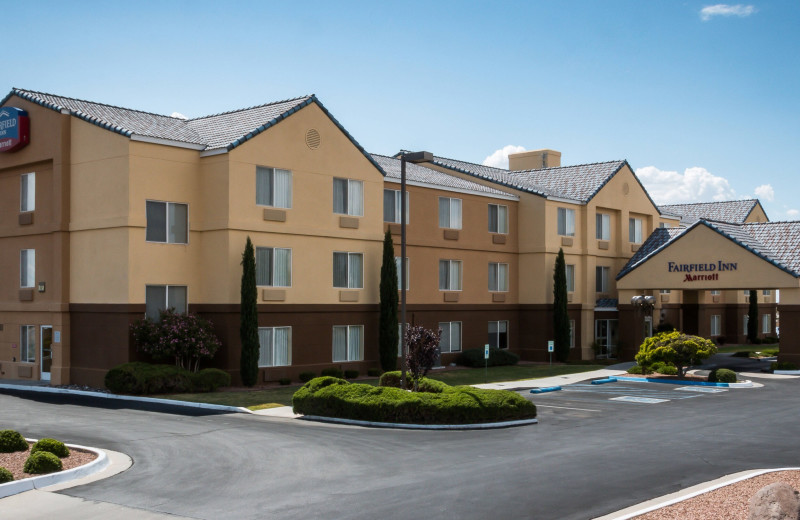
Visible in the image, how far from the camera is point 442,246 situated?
41094mm

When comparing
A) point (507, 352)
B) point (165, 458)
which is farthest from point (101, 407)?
point (507, 352)

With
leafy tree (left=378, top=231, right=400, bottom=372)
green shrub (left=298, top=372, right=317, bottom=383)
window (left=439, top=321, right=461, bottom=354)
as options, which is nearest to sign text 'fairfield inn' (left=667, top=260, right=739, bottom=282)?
window (left=439, top=321, right=461, bottom=354)

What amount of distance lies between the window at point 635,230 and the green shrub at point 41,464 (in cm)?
4034

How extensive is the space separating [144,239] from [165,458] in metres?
14.8

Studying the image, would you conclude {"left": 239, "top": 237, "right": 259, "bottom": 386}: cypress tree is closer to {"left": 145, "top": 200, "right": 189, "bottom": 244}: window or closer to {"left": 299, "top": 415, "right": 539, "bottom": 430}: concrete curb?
{"left": 145, "top": 200, "right": 189, "bottom": 244}: window

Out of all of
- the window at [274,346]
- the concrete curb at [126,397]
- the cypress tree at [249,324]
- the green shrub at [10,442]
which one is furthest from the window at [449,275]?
the green shrub at [10,442]

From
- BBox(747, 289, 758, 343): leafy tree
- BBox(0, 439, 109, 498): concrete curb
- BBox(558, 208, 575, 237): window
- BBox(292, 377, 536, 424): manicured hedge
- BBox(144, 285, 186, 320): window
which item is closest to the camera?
BBox(0, 439, 109, 498): concrete curb

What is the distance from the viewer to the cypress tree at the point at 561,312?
43.7 meters

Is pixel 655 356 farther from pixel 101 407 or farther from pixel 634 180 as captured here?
pixel 101 407

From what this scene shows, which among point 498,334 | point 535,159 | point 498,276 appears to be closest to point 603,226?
point 498,276

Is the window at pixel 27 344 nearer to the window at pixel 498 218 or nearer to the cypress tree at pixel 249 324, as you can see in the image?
the cypress tree at pixel 249 324

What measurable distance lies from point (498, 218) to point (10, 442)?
3102cm

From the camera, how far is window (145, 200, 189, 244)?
1214 inches

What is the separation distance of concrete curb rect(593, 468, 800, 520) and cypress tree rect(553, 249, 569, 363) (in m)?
28.1
